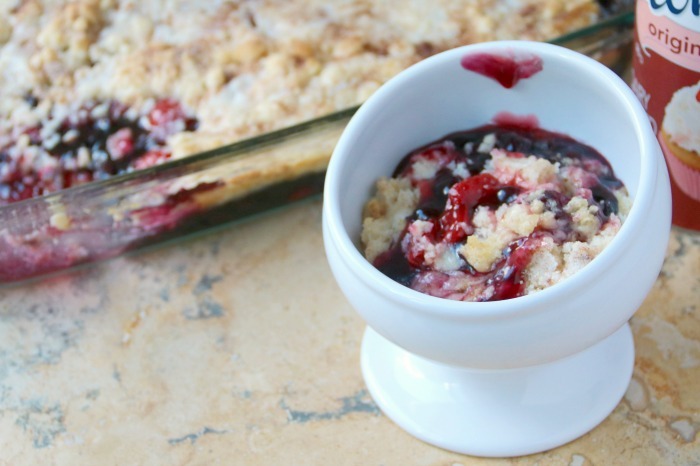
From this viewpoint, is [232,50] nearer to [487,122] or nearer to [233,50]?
[233,50]

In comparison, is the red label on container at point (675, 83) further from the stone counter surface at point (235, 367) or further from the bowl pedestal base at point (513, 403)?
the bowl pedestal base at point (513, 403)

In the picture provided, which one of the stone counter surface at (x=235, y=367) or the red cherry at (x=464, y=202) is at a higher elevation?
the red cherry at (x=464, y=202)

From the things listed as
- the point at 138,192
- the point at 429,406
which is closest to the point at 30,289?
the point at 138,192

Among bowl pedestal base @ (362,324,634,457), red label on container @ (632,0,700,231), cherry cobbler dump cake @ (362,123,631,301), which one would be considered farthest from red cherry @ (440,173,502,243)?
red label on container @ (632,0,700,231)

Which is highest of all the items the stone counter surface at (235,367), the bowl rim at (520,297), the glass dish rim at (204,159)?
the bowl rim at (520,297)

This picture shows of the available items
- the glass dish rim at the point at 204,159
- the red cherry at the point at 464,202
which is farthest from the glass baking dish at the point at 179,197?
the red cherry at the point at 464,202

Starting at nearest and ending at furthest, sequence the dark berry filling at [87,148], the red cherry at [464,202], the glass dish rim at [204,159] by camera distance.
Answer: the red cherry at [464,202] → the glass dish rim at [204,159] → the dark berry filling at [87,148]

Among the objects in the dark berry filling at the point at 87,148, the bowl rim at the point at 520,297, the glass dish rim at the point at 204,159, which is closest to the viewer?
the bowl rim at the point at 520,297
